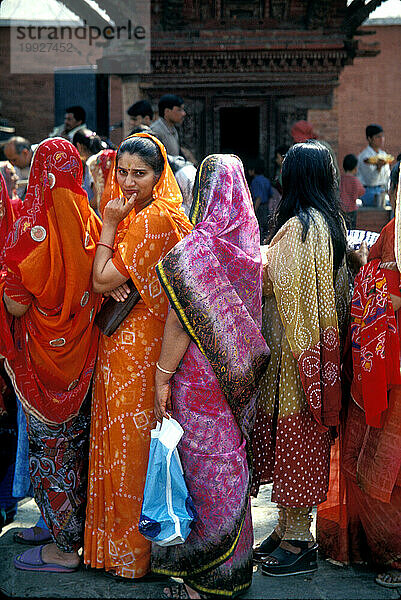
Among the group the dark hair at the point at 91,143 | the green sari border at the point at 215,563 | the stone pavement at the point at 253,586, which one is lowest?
the stone pavement at the point at 253,586

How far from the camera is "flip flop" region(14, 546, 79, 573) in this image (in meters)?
3.30

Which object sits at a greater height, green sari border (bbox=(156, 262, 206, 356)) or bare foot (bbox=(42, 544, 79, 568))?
green sari border (bbox=(156, 262, 206, 356))

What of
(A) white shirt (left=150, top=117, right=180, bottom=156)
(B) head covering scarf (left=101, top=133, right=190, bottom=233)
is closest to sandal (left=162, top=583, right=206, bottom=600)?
(B) head covering scarf (left=101, top=133, right=190, bottom=233)

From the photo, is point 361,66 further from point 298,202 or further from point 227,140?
point 298,202

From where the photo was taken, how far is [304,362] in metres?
3.16

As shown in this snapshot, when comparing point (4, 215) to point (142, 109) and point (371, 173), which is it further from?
point (371, 173)

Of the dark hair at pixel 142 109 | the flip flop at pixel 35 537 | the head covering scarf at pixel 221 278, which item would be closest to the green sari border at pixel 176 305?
the head covering scarf at pixel 221 278

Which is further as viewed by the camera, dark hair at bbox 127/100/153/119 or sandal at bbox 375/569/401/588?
dark hair at bbox 127/100/153/119

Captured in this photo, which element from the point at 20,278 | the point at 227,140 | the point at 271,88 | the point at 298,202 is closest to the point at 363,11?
the point at 271,88

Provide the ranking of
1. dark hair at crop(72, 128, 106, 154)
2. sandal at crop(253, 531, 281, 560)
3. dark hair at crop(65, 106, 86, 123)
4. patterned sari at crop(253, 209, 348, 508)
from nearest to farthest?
1. patterned sari at crop(253, 209, 348, 508)
2. sandal at crop(253, 531, 281, 560)
3. dark hair at crop(72, 128, 106, 154)
4. dark hair at crop(65, 106, 86, 123)

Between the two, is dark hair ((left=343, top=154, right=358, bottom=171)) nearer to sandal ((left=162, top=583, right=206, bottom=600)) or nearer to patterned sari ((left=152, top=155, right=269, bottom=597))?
patterned sari ((left=152, top=155, right=269, bottom=597))

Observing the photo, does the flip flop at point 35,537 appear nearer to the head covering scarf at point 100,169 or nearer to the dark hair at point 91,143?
the head covering scarf at point 100,169

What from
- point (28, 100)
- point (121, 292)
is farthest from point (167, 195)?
point (28, 100)

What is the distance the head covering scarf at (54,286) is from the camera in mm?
3068
